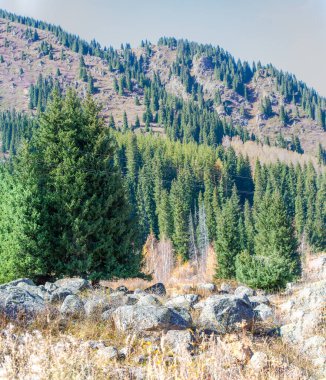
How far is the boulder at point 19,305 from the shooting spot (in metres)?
7.58

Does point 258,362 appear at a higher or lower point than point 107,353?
lower

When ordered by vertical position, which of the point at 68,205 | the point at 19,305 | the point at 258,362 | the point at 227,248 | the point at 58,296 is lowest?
the point at 227,248

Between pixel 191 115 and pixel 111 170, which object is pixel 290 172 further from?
pixel 111 170

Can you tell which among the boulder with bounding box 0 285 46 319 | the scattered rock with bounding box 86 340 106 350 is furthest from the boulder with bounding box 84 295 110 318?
the scattered rock with bounding box 86 340 106 350

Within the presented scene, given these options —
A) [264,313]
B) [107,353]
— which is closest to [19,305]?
[107,353]

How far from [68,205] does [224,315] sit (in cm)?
1370

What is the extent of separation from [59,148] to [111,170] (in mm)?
3073

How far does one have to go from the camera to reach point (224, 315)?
872 cm

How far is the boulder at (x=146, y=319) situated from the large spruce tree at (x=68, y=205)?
13091 millimetres

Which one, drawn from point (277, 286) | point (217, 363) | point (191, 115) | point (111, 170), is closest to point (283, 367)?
point (217, 363)

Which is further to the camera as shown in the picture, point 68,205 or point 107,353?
point 68,205

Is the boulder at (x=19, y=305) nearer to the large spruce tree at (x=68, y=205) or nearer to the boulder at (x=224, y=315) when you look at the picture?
the boulder at (x=224, y=315)

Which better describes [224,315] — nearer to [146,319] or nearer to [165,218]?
[146,319]

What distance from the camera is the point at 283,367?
654 cm
